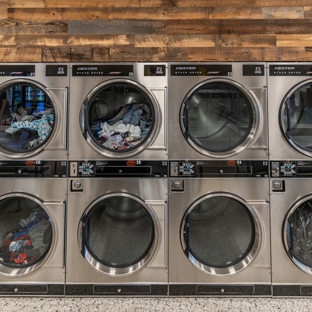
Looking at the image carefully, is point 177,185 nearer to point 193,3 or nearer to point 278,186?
point 278,186

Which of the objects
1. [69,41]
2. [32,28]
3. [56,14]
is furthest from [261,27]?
[32,28]

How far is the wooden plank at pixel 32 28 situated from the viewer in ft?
7.76

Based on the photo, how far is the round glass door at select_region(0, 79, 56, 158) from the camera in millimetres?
2328

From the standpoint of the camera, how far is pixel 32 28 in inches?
93.5

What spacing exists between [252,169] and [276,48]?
1147 millimetres

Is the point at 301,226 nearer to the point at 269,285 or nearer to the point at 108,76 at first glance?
the point at 269,285

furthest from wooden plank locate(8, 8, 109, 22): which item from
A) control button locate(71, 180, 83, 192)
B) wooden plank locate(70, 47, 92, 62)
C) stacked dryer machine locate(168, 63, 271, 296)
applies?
control button locate(71, 180, 83, 192)

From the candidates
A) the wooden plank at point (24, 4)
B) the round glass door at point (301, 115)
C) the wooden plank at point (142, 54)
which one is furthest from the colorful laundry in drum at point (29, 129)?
the round glass door at point (301, 115)

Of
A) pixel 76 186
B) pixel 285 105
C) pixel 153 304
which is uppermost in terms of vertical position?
pixel 285 105

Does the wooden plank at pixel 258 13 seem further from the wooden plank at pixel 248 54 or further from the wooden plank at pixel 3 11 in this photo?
the wooden plank at pixel 3 11

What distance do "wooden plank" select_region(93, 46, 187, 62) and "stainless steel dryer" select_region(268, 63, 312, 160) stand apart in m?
0.85

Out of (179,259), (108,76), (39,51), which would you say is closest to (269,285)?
(179,259)

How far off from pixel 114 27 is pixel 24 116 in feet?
3.89

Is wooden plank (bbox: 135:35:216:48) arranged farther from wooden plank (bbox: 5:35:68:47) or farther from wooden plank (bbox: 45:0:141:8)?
wooden plank (bbox: 5:35:68:47)
